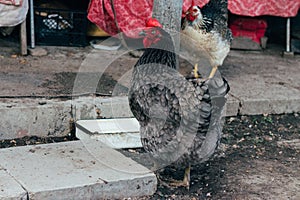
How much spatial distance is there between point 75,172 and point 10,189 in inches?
16.8

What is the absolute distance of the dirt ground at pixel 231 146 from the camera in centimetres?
342

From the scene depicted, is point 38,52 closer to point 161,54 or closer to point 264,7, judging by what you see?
point 161,54

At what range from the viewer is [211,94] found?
3.10 m

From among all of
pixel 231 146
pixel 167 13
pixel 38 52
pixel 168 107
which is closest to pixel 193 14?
pixel 167 13

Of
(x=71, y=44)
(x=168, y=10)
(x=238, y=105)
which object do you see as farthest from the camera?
(x=71, y=44)

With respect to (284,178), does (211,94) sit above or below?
above

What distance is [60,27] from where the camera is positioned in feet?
19.4

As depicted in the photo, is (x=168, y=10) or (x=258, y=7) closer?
(x=168, y=10)

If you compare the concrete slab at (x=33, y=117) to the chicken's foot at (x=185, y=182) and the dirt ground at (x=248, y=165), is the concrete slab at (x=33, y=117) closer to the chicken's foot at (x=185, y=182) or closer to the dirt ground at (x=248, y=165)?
the dirt ground at (x=248, y=165)

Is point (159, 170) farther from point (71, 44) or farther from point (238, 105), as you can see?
point (71, 44)

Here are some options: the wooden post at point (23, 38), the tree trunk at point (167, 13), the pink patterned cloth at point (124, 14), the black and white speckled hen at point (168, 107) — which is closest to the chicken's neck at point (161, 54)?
the black and white speckled hen at point (168, 107)

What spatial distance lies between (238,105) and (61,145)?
70.4 inches

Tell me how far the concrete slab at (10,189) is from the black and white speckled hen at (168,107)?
34.1 inches

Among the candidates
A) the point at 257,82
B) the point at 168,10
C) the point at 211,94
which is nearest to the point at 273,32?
the point at 257,82
